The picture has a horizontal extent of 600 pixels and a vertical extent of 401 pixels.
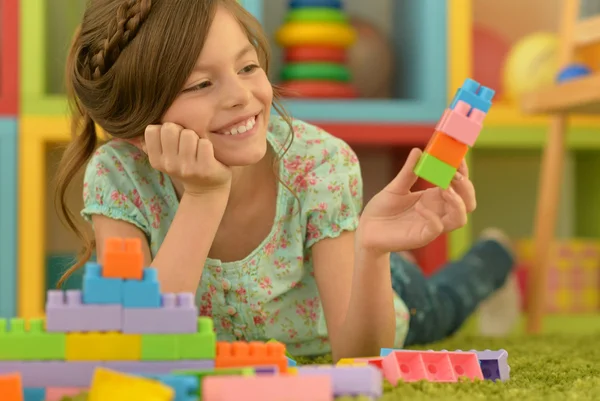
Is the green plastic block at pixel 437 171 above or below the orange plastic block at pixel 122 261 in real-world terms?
above

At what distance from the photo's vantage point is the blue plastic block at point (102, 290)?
2.21 ft

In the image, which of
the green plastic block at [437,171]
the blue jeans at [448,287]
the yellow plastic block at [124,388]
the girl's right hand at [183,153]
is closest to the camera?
the yellow plastic block at [124,388]

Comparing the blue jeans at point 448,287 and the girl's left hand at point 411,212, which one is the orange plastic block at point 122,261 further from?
the blue jeans at point 448,287

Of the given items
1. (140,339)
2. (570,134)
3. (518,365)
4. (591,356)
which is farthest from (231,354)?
(570,134)

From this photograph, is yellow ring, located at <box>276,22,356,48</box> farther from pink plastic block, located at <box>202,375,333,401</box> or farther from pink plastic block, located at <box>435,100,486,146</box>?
pink plastic block, located at <box>202,375,333,401</box>

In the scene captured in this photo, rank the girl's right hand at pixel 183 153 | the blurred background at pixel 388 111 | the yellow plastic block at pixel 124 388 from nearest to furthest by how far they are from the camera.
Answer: the yellow plastic block at pixel 124 388, the girl's right hand at pixel 183 153, the blurred background at pixel 388 111

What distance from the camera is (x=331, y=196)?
3.86 feet

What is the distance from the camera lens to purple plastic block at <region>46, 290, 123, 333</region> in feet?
2.21

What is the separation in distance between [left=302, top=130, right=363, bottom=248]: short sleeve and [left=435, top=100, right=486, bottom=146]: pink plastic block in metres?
0.41

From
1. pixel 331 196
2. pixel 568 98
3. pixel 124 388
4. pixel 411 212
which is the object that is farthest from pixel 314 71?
pixel 124 388

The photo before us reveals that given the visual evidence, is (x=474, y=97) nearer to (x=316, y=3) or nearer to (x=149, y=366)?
(x=149, y=366)

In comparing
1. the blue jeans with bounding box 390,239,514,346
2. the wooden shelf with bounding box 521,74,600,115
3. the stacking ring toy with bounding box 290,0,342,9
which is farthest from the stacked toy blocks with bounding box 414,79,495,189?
the stacking ring toy with bounding box 290,0,342,9

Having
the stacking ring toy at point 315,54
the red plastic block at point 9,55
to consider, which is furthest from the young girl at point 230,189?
the stacking ring toy at point 315,54

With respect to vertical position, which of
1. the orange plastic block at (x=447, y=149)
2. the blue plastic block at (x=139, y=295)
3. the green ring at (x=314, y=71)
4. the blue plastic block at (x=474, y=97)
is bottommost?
the blue plastic block at (x=139, y=295)
